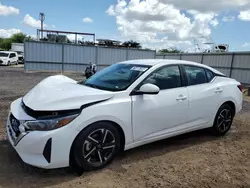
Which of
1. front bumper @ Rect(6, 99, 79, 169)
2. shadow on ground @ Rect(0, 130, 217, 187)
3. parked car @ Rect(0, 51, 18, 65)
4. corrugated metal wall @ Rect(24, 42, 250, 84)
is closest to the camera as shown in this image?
front bumper @ Rect(6, 99, 79, 169)

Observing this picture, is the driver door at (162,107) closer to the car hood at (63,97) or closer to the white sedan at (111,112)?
the white sedan at (111,112)

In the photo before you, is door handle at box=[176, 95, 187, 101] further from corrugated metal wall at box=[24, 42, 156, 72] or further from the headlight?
corrugated metal wall at box=[24, 42, 156, 72]

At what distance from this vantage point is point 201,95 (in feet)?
14.1

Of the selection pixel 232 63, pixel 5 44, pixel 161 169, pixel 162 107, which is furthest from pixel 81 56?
pixel 5 44

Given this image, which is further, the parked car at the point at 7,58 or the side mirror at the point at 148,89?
the parked car at the point at 7,58

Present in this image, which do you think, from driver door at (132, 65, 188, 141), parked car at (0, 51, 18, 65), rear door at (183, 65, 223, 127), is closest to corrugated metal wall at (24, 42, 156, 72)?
parked car at (0, 51, 18, 65)

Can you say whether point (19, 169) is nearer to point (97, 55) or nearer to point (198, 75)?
point (198, 75)

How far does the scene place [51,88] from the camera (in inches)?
143

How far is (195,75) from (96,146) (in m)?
2.34

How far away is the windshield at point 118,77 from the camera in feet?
12.0

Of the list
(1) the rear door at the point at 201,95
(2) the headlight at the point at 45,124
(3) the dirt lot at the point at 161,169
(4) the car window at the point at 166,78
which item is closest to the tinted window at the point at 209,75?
(1) the rear door at the point at 201,95

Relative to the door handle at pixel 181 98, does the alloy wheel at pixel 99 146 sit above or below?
below

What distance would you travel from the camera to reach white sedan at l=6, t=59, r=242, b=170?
2920 millimetres

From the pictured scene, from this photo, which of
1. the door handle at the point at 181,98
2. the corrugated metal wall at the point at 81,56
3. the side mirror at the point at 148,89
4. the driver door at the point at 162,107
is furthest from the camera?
the corrugated metal wall at the point at 81,56
